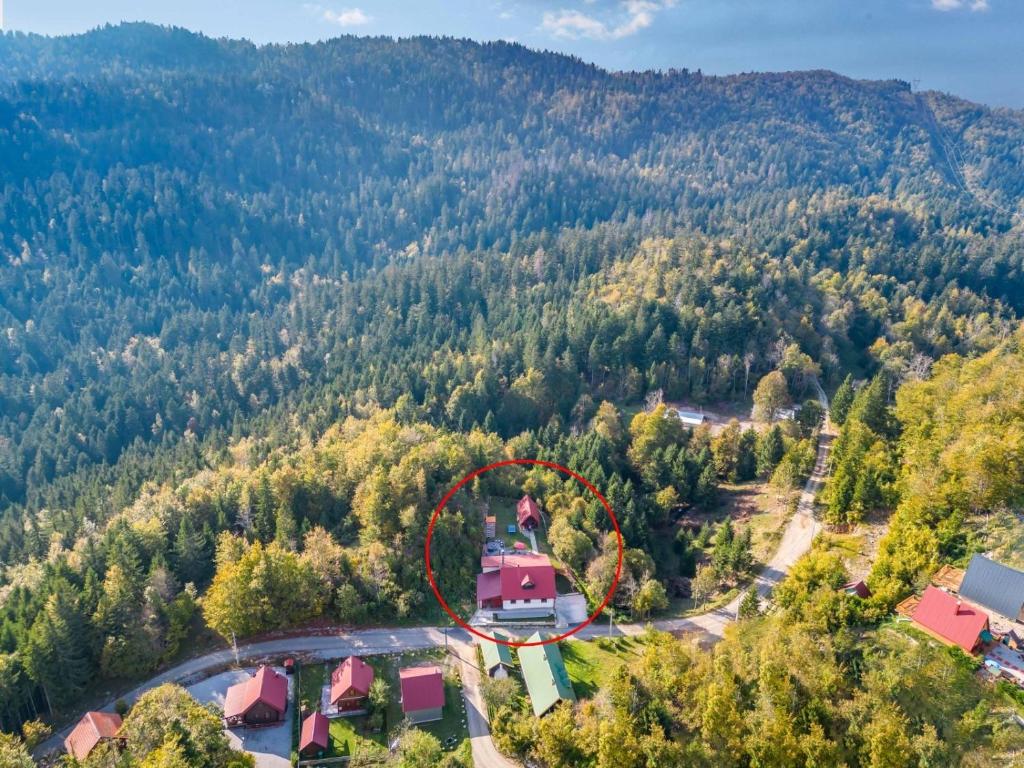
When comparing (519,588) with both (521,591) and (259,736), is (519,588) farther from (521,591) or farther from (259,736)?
Answer: (259,736)

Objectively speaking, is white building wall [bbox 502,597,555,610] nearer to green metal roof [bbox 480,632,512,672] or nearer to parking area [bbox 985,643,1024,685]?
green metal roof [bbox 480,632,512,672]

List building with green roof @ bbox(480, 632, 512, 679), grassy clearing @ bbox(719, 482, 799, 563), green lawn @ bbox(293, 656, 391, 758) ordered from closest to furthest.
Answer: green lawn @ bbox(293, 656, 391, 758) < building with green roof @ bbox(480, 632, 512, 679) < grassy clearing @ bbox(719, 482, 799, 563)

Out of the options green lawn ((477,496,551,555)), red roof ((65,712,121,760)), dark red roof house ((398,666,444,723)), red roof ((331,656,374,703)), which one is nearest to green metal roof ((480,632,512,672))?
dark red roof house ((398,666,444,723))

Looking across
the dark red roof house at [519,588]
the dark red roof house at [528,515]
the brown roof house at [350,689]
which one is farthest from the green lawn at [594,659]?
the dark red roof house at [528,515]

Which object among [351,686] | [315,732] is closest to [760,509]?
[351,686]

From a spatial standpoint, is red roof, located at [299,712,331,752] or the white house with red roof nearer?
red roof, located at [299,712,331,752]

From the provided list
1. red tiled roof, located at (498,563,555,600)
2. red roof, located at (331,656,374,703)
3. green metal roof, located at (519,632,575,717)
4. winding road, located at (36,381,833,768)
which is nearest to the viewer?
green metal roof, located at (519,632,575,717)

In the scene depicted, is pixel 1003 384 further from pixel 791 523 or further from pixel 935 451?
pixel 791 523
